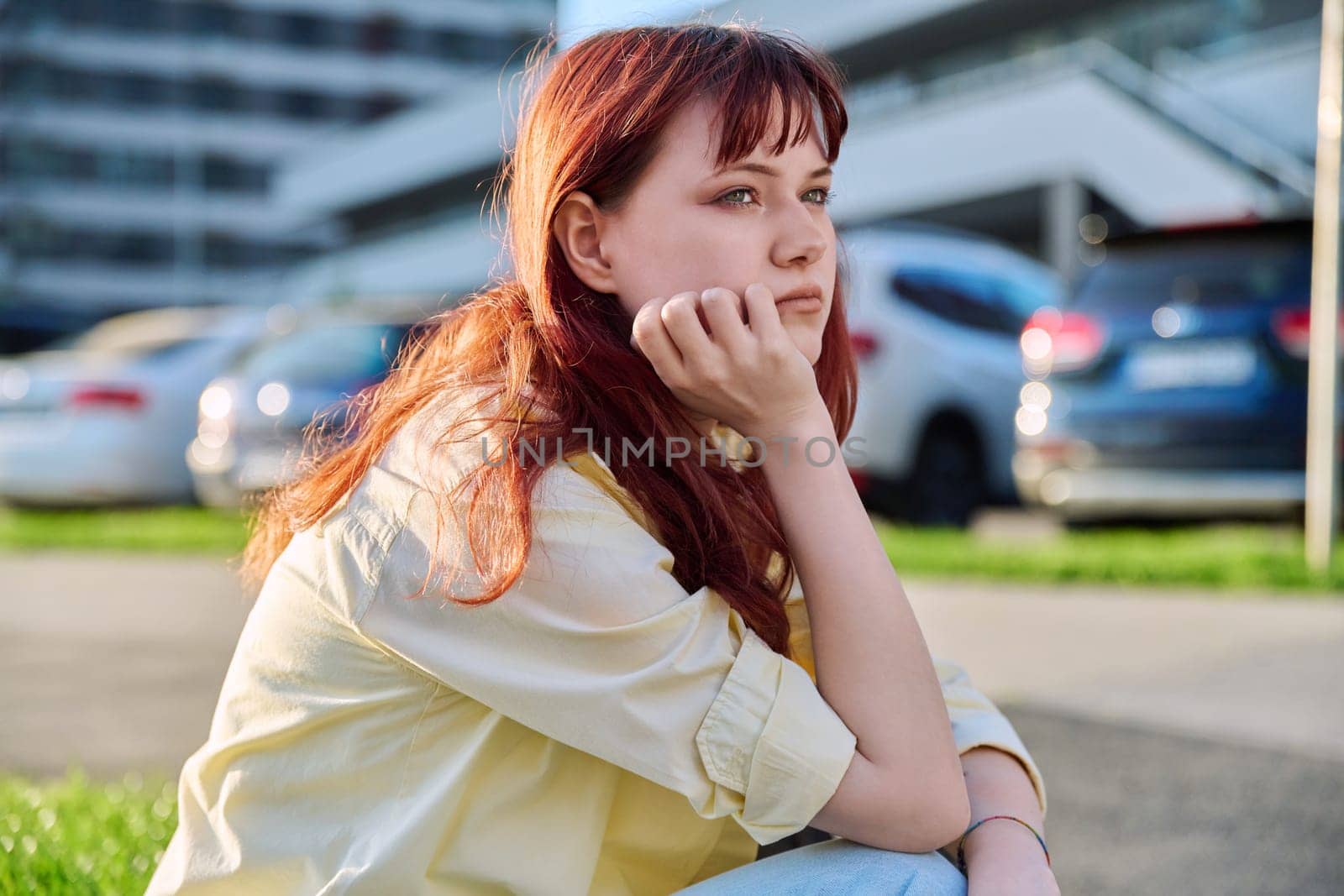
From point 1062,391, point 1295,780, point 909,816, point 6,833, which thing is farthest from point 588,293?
point 1062,391

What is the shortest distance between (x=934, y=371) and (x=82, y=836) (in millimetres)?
5778

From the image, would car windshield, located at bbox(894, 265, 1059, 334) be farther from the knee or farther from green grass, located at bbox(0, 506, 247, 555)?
the knee

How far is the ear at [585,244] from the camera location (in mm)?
1587

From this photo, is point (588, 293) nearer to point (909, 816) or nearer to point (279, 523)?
point (279, 523)

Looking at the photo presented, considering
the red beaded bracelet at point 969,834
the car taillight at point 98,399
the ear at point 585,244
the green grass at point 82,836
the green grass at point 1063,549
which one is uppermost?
the ear at point 585,244

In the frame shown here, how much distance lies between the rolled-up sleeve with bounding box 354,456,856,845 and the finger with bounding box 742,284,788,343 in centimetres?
30

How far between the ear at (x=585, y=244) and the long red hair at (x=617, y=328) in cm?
2

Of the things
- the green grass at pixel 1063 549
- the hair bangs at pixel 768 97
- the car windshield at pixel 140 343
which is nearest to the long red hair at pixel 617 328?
the hair bangs at pixel 768 97

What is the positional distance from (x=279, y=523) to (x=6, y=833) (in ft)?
3.25

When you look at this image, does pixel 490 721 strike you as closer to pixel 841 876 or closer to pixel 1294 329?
pixel 841 876

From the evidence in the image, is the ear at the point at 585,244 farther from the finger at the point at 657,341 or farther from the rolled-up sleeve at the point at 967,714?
the rolled-up sleeve at the point at 967,714

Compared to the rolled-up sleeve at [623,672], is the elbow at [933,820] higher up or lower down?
lower down

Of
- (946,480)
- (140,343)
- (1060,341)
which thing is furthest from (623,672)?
(140,343)

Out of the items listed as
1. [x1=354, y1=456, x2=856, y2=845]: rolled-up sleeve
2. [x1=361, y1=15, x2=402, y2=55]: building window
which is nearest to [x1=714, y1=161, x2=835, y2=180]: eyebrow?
[x1=354, y1=456, x2=856, y2=845]: rolled-up sleeve
